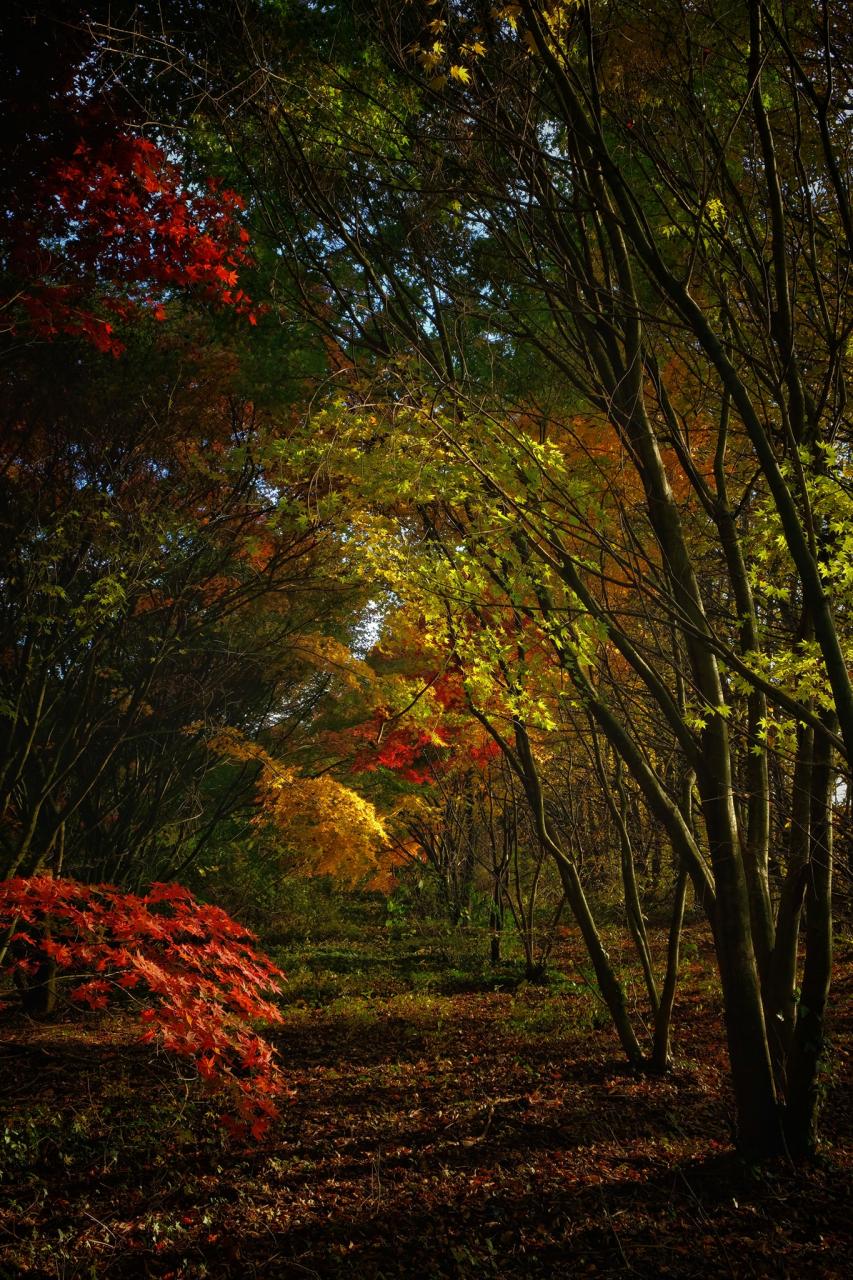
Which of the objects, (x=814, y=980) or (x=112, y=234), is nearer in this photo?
(x=814, y=980)

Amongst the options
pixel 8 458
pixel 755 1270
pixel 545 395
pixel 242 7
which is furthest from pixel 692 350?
pixel 8 458

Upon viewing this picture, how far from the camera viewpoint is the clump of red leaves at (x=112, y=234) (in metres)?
5.61

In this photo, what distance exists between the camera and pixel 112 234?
5922 millimetres

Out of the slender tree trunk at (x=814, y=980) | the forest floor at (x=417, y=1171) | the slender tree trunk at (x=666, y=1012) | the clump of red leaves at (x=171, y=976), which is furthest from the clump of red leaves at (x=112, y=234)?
the slender tree trunk at (x=666, y=1012)

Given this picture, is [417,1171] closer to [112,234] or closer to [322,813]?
[322,813]

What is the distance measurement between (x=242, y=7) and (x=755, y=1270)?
708 centimetres

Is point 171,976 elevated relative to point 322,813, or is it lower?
lower

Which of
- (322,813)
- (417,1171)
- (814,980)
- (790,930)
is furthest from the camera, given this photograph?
(322,813)

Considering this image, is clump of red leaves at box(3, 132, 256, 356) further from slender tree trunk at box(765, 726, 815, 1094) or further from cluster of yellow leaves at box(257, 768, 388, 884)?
slender tree trunk at box(765, 726, 815, 1094)

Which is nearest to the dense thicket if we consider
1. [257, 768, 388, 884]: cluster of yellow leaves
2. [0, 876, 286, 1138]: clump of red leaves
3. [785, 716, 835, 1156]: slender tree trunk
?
[785, 716, 835, 1156]: slender tree trunk

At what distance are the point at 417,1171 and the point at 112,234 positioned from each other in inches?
275

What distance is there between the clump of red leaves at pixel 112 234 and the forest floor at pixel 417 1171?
559 cm

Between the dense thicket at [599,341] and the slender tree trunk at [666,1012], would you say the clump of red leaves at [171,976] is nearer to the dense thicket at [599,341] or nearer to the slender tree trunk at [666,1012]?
the dense thicket at [599,341]

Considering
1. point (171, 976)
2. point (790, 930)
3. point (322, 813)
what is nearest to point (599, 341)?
point (790, 930)
